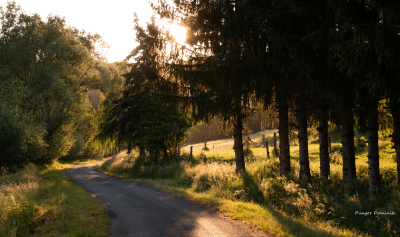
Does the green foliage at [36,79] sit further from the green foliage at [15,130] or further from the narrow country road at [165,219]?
the narrow country road at [165,219]

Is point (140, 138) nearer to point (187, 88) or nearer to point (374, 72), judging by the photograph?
point (187, 88)

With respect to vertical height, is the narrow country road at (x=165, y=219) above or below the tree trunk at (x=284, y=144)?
below

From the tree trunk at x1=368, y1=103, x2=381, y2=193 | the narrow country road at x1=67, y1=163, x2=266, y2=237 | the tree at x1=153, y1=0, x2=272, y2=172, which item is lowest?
the narrow country road at x1=67, y1=163, x2=266, y2=237

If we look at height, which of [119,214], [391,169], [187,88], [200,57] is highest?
[200,57]

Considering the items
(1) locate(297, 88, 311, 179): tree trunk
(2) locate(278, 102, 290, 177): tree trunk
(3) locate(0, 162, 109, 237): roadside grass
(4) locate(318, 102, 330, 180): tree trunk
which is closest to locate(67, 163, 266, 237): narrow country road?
(3) locate(0, 162, 109, 237): roadside grass

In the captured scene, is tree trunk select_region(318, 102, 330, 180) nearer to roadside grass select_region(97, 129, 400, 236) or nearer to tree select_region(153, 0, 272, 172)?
roadside grass select_region(97, 129, 400, 236)

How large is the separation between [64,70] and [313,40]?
31502 mm

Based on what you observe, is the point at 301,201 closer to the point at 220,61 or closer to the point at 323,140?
the point at 323,140

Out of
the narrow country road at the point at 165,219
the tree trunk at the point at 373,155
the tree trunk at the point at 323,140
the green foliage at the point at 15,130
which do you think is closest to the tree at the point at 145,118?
the green foliage at the point at 15,130

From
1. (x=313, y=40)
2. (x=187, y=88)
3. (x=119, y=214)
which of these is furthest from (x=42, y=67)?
(x=313, y=40)

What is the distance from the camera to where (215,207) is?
30.4 feet

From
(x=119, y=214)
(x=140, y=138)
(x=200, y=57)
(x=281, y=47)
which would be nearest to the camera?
(x=281, y=47)

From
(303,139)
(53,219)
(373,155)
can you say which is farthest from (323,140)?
(53,219)

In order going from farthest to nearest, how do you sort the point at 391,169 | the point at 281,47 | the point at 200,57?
the point at 200,57 < the point at 391,169 < the point at 281,47
